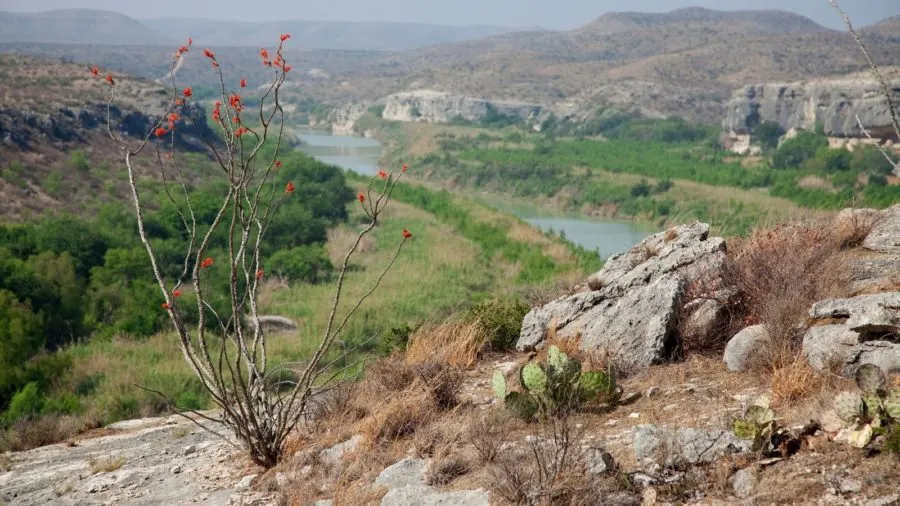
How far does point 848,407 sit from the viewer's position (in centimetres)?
493

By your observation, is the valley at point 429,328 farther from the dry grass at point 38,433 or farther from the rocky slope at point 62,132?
the rocky slope at point 62,132

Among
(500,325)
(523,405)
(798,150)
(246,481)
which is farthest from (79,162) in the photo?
(798,150)

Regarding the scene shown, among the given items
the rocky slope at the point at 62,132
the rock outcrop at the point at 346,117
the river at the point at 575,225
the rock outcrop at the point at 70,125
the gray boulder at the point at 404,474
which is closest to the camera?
Answer: the gray boulder at the point at 404,474

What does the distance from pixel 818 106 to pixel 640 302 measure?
64.3m

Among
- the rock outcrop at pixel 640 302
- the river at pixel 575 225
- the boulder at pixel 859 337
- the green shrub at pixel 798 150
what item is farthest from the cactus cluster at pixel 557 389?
the green shrub at pixel 798 150

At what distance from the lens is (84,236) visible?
2638cm

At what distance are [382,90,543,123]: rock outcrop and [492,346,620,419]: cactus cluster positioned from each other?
3629 inches

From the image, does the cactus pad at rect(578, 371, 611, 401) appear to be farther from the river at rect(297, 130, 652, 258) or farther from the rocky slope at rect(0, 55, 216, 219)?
the rocky slope at rect(0, 55, 216, 219)

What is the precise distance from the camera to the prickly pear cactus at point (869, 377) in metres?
5.30

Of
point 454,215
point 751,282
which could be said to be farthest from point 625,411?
point 454,215

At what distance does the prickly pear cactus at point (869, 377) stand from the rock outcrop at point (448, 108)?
3668 inches

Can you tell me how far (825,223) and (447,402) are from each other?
451cm

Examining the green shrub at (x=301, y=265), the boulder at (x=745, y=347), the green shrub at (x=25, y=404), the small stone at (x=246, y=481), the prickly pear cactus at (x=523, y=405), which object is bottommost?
the green shrub at (x=301, y=265)

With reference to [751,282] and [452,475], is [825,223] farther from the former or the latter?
[452,475]
